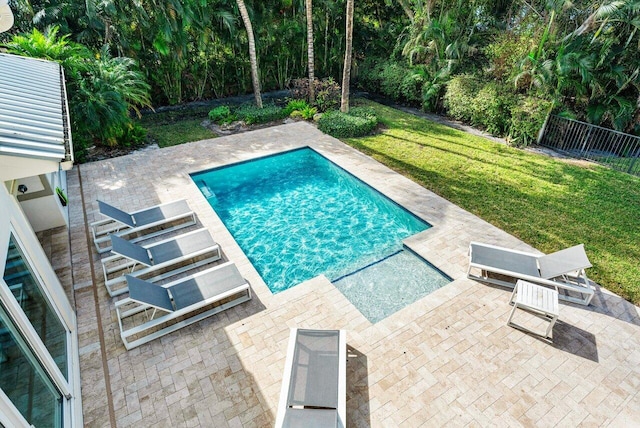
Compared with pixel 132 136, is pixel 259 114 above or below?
above

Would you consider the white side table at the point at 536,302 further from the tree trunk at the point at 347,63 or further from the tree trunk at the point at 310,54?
the tree trunk at the point at 310,54

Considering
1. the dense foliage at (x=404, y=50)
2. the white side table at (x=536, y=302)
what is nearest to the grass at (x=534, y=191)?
the white side table at (x=536, y=302)

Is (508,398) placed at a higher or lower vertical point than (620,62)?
lower

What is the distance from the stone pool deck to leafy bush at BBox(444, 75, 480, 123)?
10.8 metres

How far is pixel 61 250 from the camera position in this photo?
915 centimetres

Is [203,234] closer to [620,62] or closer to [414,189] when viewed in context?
[414,189]

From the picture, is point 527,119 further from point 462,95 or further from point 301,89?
point 301,89

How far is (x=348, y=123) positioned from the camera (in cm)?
1681

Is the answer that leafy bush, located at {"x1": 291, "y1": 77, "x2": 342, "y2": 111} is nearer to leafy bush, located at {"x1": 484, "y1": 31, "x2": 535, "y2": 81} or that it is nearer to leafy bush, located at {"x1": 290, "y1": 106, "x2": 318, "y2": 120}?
leafy bush, located at {"x1": 290, "y1": 106, "x2": 318, "y2": 120}

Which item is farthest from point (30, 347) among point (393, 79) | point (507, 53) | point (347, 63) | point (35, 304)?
point (393, 79)

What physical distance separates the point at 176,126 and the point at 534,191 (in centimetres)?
1642

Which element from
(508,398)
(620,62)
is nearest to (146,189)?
(508,398)

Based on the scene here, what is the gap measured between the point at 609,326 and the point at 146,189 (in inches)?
526

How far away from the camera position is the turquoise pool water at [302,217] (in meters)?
9.48
